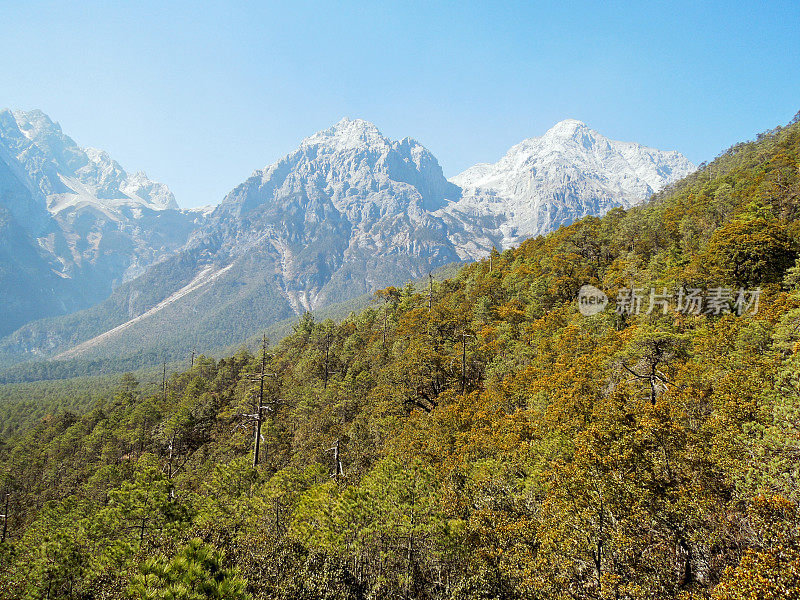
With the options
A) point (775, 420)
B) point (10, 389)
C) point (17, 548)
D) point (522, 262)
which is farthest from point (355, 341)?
point (10, 389)

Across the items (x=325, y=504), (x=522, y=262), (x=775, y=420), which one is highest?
(x=522, y=262)

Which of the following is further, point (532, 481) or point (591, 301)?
point (591, 301)

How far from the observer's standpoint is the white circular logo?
4472 centimetres

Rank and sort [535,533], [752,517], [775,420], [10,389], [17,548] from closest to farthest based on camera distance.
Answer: [752,517] → [775,420] → [535,533] → [17,548] → [10,389]

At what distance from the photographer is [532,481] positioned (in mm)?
18828

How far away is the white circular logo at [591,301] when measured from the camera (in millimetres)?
44725

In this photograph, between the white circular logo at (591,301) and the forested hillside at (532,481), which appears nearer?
the forested hillside at (532,481)

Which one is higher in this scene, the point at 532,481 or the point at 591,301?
the point at 591,301

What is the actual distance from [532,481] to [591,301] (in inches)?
1358

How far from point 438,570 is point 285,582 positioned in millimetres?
7340

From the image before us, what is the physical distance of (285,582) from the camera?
13977 mm

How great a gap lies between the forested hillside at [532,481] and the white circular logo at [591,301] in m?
1.53

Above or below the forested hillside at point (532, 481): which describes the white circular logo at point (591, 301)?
above

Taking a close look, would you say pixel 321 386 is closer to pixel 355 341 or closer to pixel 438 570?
pixel 355 341
